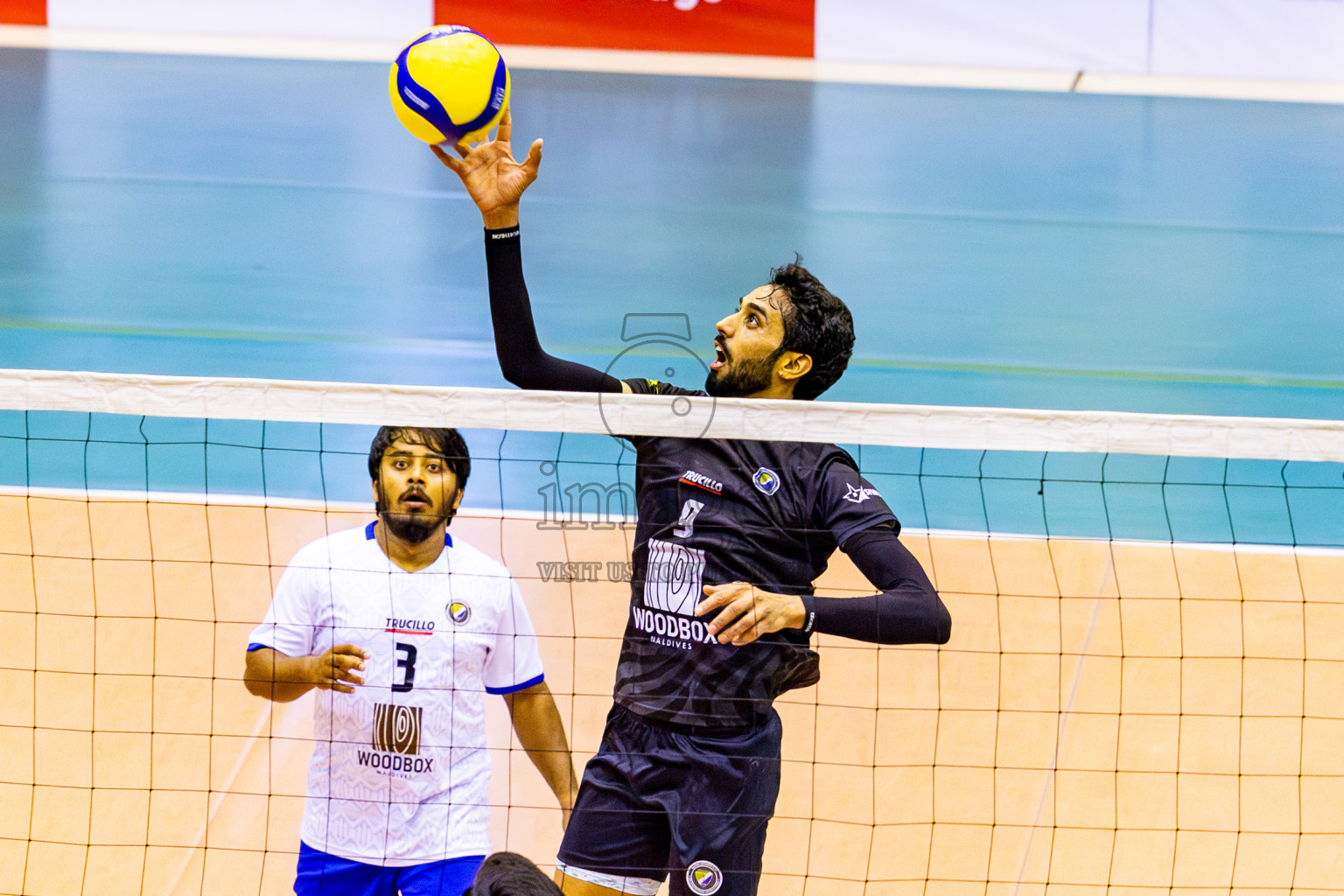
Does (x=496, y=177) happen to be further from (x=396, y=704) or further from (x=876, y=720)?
(x=876, y=720)

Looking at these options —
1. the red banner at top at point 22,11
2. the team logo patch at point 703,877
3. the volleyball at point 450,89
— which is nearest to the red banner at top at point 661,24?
the red banner at top at point 22,11

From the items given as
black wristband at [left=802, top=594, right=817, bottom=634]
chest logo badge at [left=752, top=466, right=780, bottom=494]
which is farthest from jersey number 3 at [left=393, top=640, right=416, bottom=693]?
black wristband at [left=802, top=594, right=817, bottom=634]

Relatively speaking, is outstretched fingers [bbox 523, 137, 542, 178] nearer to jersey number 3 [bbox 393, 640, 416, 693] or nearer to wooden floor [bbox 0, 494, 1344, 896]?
jersey number 3 [bbox 393, 640, 416, 693]

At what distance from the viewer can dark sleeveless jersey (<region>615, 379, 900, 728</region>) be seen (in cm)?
313

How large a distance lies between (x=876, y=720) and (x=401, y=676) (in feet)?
6.40

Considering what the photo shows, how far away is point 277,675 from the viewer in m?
3.44

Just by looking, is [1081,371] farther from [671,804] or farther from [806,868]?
[671,804]

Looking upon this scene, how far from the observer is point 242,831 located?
4.55 meters

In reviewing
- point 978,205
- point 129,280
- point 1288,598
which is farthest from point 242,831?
point 978,205

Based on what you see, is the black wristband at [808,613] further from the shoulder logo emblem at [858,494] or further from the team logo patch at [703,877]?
the team logo patch at [703,877]

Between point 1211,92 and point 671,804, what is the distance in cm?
1269

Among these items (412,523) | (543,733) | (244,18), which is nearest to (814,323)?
(412,523)

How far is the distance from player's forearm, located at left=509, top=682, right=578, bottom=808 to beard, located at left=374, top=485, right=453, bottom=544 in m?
0.52

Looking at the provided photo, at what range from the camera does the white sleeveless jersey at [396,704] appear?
341 cm
